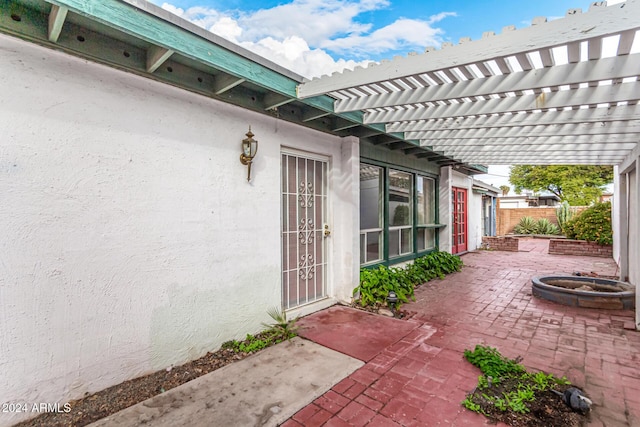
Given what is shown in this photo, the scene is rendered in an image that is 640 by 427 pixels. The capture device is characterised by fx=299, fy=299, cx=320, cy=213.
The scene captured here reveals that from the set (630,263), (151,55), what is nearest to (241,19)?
(151,55)

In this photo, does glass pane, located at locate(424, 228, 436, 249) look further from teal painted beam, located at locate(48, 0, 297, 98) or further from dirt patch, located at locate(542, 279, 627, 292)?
teal painted beam, located at locate(48, 0, 297, 98)

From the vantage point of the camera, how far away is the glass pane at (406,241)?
666cm

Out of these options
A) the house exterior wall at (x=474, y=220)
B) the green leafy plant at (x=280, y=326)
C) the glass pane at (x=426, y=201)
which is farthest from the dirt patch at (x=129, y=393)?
the house exterior wall at (x=474, y=220)

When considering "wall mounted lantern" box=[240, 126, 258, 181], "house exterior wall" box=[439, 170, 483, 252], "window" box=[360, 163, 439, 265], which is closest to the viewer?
"wall mounted lantern" box=[240, 126, 258, 181]

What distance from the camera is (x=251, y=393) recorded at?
2.43 metres

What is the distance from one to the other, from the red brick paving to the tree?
1701 cm

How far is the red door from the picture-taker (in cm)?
911

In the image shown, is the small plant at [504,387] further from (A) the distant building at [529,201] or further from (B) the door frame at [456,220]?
(A) the distant building at [529,201]

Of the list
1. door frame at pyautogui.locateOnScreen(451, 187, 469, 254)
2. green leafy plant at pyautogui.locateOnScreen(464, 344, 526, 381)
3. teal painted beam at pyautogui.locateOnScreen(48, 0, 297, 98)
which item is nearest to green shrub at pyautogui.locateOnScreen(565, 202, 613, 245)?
door frame at pyautogui.locateOnScreen(451, 187, 469, 254)

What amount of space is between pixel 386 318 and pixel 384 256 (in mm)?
1858

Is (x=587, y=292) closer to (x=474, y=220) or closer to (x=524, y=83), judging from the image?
(x=524, y=83)

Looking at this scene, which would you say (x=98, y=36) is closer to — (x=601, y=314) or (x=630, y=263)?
(x=601, y=314)

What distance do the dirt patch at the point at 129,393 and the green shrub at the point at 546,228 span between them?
16779 mm

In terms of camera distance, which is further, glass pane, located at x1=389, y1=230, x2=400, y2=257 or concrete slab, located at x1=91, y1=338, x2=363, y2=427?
glass pane, located at x1=389, y1=230, x2=400, y2=257
